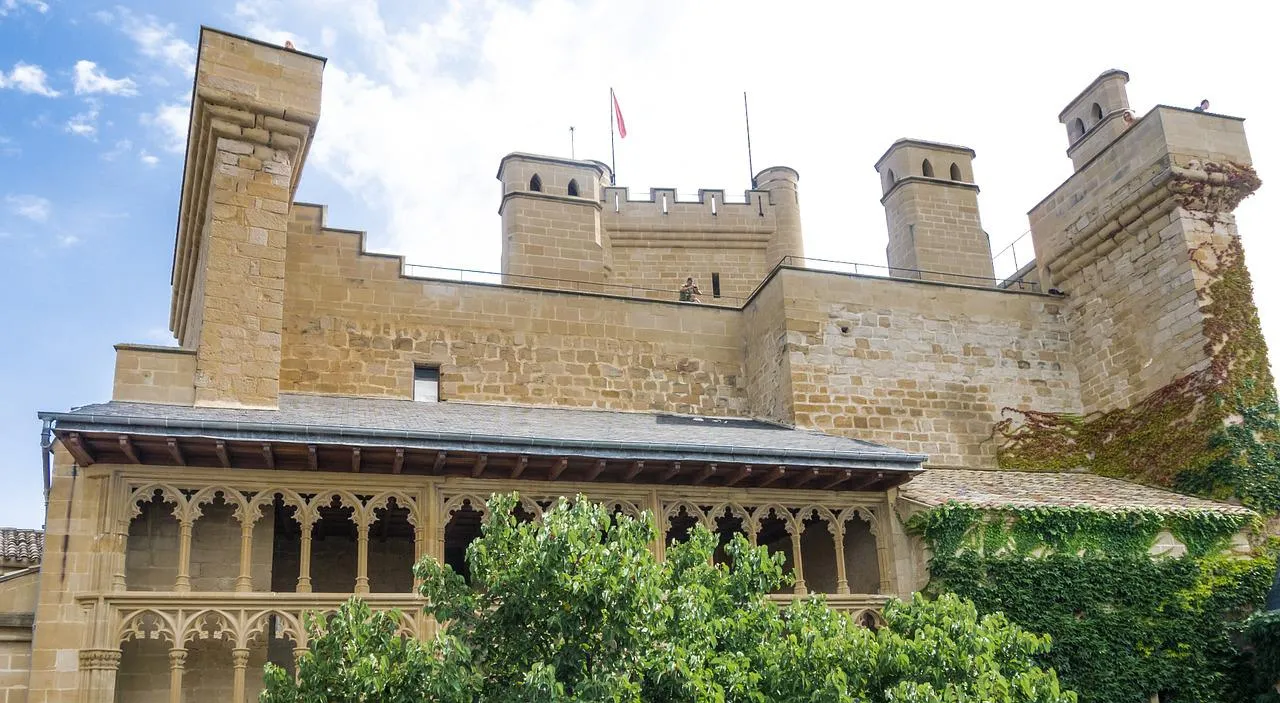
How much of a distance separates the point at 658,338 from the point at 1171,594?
9.36 metres

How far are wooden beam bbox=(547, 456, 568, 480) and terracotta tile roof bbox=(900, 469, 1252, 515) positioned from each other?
5028mm

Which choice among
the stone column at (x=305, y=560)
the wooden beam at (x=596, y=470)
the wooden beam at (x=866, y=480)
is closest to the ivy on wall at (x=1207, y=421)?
the wooden beam at (x=866, y=480)

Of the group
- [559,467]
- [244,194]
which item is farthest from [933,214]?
[244,194]

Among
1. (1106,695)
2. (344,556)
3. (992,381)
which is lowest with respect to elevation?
(1106,695)

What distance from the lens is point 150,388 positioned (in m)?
14.7

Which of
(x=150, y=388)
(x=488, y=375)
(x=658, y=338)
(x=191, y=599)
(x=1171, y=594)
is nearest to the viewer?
(x=191, y=599)

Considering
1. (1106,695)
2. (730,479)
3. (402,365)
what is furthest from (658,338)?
(1106,695)

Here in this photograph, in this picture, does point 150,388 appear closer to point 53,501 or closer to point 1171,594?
point 53,501

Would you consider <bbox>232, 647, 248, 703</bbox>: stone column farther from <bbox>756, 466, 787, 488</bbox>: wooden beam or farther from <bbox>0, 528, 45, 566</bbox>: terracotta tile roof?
<bbox>0, 528, 45, 566</bbox>: terracotta tile roof

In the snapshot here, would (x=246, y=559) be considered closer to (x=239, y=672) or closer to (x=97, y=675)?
(x=239, y=672)

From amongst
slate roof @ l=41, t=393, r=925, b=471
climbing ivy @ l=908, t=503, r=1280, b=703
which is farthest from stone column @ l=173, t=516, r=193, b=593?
climbing ivy @ l=908, t=503, r=1280, b=703

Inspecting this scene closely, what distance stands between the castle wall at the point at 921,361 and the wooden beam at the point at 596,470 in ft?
18.3

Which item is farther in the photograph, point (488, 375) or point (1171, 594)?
point (488, 375)

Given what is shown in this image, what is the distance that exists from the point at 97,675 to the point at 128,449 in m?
2.42
